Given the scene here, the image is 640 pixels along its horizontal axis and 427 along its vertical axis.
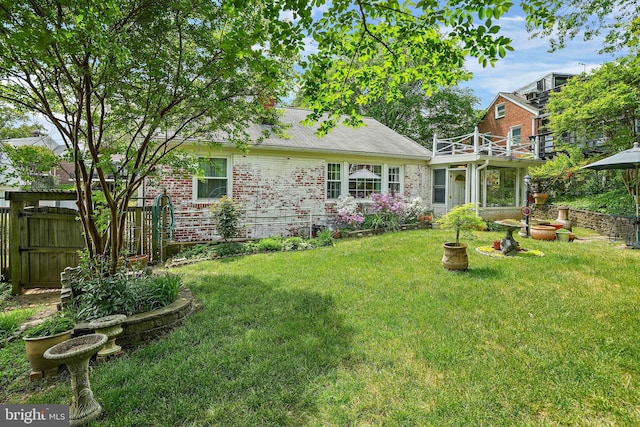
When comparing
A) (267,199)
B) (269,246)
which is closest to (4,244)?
(269,246)

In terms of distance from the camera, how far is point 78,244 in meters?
6.08

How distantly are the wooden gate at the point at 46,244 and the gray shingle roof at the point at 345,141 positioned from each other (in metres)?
5.45

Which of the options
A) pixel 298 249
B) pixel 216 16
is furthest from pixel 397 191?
pixel 216 16

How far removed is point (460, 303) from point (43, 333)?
16.4ft

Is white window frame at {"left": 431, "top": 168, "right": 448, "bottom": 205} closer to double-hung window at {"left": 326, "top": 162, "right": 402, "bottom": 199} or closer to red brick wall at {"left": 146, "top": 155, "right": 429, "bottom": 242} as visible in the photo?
double-hung window at {"left": 326, "top": 162, "right": 402, "bottom": 199}

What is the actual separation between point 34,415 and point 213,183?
Answer: 759 centimetres

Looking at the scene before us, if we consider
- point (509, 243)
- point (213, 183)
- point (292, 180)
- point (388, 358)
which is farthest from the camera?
point (292, 180)

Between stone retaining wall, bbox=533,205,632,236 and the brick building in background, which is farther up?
the brick building in background

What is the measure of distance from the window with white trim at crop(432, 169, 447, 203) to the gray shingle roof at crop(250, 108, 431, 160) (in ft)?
3.07

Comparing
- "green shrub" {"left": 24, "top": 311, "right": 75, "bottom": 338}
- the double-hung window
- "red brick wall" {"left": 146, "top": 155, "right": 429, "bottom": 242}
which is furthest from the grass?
the double-hung window

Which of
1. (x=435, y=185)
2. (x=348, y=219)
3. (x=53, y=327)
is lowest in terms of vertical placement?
(x=53, y=327)

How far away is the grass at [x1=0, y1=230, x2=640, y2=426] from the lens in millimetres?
2367

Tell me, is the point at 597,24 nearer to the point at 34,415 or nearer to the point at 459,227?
the point at 459,227

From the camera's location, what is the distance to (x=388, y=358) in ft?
10.1
